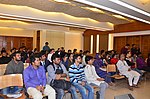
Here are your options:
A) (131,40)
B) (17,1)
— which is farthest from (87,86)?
(131,40)

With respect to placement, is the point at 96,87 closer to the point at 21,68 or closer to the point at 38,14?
the point at 21,68

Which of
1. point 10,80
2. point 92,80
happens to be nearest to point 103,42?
point 92,80

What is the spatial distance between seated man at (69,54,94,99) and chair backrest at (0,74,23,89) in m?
1.12

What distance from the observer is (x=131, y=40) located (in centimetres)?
1216

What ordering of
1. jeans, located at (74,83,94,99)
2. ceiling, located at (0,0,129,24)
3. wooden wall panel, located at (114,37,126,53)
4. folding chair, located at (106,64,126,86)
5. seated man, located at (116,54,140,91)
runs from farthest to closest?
wooden wall panel, located at (114,37,126,53)
ceiling, located at (0,0,129,24)
seated man, located at (116,54,140,91)
folding chair, located at (106,64,126,86)
jeans, located at (74,83,94,99)

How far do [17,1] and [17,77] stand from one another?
4.16 m

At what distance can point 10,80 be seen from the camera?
13.0ft

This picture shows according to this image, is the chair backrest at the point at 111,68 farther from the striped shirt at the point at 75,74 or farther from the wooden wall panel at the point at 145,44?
the wooden wall panel at the point at 145,44

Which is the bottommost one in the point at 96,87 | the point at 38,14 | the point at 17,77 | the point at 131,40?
the point at 96,87

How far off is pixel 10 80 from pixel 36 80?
53cm

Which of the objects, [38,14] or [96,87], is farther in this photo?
[38,14]

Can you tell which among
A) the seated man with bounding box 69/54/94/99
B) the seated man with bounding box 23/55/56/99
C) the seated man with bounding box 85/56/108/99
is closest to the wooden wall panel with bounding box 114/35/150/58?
the seated man with bounding box 85/56/108/99

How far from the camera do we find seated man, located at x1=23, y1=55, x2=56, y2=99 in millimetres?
3852

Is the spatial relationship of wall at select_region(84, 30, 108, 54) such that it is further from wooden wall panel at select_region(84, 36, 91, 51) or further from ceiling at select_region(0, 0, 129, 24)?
ceiling at select_region(0, 0, 129, 24)
